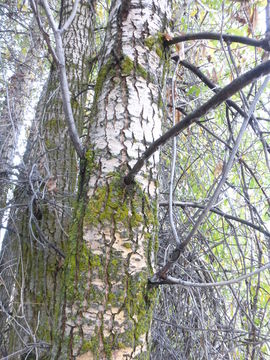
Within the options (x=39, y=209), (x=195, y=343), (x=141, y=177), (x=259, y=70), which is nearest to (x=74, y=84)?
(x=39, y=209)

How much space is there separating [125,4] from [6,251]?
1605mm

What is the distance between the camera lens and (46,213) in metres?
2.09

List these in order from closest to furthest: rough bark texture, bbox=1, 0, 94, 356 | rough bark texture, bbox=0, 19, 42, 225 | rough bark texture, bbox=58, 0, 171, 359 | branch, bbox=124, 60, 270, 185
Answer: branch, bbox=124, 60, 270, 185
rough bark texture, bbox=58, 0, 171, 359
rough bark texture, bbox=1, 0, 94, 356
rough bark texture, bbox=0, 19, 42, 225

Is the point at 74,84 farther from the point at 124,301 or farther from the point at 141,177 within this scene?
the point at 124,301

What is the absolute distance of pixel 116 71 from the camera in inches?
52.4

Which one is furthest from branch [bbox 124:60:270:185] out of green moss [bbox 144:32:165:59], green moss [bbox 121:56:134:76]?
green moss [bbox 144:32:165:59]

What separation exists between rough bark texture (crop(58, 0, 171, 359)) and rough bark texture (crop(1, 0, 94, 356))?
557 millimetres

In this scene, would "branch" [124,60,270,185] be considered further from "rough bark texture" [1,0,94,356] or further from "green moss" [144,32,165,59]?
"rough bark texture" [1,0,94,356]

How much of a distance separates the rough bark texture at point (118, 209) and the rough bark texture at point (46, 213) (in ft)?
1.83

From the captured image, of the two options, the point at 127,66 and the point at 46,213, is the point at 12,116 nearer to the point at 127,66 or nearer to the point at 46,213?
the point at 46,213

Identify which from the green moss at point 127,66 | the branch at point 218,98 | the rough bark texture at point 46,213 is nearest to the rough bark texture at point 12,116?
the rough bark texture at point 46,213

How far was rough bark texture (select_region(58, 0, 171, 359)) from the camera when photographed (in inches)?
41.2

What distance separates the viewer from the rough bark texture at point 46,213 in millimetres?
1876

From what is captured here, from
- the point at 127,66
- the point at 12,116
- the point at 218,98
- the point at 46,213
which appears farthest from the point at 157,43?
the point at 12,116
